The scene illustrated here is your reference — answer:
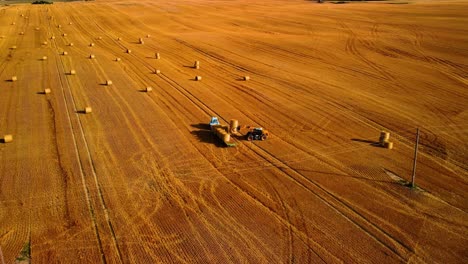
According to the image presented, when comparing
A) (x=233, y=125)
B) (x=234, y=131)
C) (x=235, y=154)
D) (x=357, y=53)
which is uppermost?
(x=357, y=53)

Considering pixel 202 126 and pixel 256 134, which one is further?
pixel 202 126

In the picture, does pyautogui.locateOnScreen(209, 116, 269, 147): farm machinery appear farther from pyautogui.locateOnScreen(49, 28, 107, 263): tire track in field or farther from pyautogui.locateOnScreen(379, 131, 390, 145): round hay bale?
pyautogui.locateOnScreen(49, 28, 107, 263): tire track in field

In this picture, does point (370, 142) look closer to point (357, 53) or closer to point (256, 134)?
point (256, 134)

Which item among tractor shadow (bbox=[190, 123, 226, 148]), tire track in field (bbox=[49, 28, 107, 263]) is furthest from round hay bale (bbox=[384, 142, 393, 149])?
tire track in field (bbox=[49, 28, 107, 263])

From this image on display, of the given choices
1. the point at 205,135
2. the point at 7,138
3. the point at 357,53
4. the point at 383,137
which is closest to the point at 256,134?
the point at 205,135

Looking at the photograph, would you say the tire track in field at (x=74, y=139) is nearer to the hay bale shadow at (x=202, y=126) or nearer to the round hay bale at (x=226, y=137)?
the hay bale shadow at (x=202, y=126)

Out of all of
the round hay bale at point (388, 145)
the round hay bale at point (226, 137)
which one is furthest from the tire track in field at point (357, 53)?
the round hay bale at point (226, 137)

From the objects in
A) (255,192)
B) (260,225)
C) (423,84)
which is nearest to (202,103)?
(255,192)
